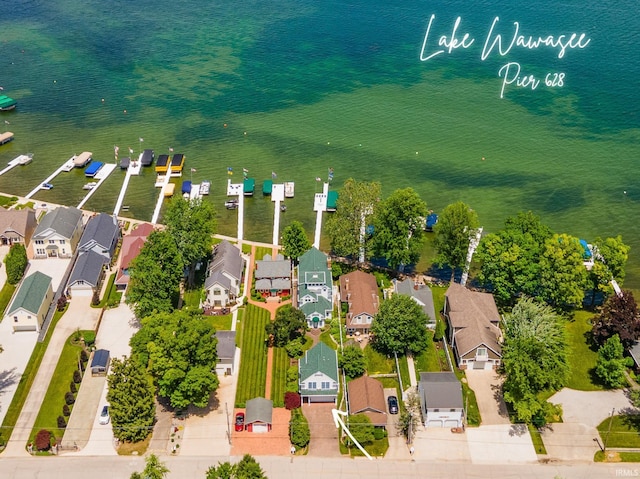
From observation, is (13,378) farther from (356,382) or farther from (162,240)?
(356,382)

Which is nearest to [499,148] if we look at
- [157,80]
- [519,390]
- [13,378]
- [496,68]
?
[496,68]

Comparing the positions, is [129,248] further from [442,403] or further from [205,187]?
[442,403]

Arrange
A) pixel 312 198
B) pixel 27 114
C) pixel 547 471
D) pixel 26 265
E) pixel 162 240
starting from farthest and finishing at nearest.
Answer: pixel 27 114, pixel 312 198, pixel 26 265, pixel 162 240, pixel 547 471

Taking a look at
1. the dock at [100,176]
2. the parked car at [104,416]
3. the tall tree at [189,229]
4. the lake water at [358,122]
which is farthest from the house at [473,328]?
the dock at [100,176]

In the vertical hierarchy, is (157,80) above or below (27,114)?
above

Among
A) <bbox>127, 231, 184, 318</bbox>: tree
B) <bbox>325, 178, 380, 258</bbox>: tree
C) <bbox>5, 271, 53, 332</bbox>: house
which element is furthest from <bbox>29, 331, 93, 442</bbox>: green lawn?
<bbox>325, 178, 380, 258</bbox>: tree

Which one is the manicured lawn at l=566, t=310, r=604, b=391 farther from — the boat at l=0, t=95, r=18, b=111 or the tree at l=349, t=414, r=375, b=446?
the boat at l=0, t=95, r=18, b=111

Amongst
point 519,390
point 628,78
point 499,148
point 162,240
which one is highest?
point 628,78
